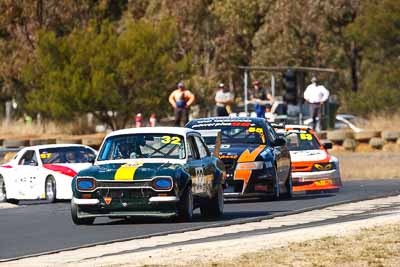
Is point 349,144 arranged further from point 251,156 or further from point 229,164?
point 229,164

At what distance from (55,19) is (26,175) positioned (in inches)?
1396

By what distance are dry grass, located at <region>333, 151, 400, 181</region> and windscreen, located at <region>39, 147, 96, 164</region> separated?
26.2ft

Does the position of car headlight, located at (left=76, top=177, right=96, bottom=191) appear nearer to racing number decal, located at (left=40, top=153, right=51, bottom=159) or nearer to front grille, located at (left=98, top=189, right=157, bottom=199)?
front grille, located at (left=98, top=189, right=157, bottom=199)

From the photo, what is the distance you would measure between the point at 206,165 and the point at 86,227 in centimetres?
201

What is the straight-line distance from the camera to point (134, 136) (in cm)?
1839

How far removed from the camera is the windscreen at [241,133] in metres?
22.8

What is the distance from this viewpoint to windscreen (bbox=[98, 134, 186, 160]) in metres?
18.0

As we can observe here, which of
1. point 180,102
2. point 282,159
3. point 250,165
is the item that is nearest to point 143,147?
point 250,165

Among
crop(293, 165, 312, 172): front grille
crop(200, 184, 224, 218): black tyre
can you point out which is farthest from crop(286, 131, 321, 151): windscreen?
crop(200, 184, 224, 218): black tyre

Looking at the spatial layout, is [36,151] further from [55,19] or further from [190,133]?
[55,19]

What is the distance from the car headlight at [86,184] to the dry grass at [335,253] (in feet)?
12.7

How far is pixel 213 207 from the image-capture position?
1855cm

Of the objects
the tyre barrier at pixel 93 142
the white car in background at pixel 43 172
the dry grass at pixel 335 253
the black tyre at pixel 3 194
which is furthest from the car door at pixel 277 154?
the tyre barrier at pixel 93 142

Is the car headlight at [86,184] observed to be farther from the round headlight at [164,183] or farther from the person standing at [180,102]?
the person standing at [180,102]
